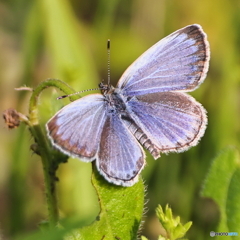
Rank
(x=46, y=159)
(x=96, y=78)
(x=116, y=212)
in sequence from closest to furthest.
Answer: (x=116, y=212)
(x=46, y=159)
(x=96, y=78)

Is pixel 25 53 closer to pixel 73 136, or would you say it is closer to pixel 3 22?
pixel 3 22

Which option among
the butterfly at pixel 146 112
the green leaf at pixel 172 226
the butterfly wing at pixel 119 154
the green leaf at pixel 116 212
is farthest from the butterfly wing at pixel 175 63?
the green leaf at pixel 172 226

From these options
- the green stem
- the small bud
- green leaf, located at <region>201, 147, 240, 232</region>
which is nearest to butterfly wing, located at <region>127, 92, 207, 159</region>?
green leaf, located at <region>201, 147, 240, 232</region>

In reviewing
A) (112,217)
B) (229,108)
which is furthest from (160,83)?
(229,108)

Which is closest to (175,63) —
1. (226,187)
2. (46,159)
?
(226,187)

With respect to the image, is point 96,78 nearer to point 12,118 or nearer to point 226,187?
point 12,118

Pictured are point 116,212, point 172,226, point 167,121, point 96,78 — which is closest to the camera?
point 172,226

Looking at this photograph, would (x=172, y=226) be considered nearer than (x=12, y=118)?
Yes
